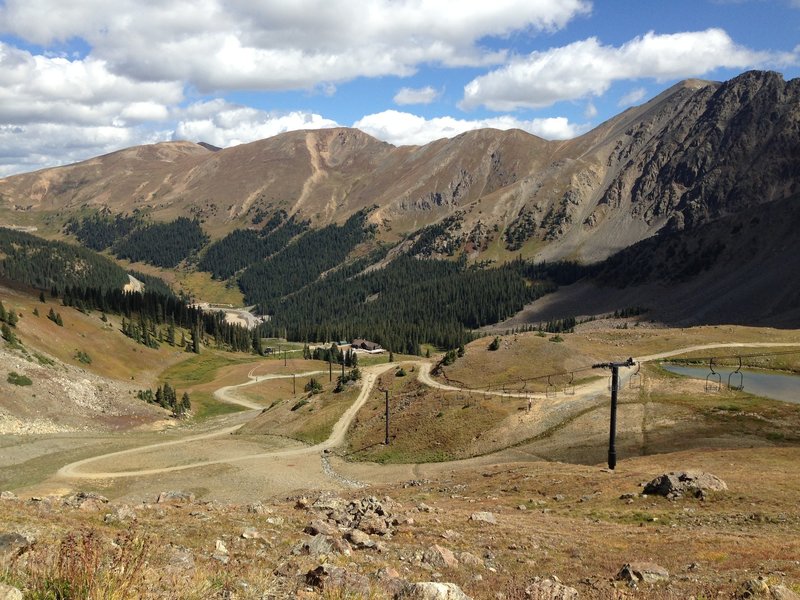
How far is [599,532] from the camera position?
27594 millimetres

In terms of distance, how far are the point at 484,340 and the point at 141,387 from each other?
77102 mm

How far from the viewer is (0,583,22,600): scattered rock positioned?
322 inches

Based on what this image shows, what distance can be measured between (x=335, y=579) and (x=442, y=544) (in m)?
10.7

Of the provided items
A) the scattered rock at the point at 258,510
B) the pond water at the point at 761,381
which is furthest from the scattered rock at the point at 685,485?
the pond water at the point at 761,381

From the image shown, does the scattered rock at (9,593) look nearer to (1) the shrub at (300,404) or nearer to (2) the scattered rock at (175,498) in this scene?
(2) the scattered rock at (175,498)

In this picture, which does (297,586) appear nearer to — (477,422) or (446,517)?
(446,517)

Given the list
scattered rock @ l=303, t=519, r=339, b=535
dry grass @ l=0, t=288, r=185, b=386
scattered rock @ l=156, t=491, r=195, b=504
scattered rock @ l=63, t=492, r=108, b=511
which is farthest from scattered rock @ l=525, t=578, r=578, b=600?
dry grass @ l=0, t=288, r=185, b=386

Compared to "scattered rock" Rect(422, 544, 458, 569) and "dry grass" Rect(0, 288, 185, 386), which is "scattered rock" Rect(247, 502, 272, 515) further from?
"dry grass" Rect(0, 288, 185, 386)

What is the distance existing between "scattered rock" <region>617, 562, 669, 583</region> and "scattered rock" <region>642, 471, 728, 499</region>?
17.0 m

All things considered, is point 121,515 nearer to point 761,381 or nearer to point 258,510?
point 258,510

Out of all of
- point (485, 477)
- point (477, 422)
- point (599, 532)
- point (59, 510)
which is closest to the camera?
point (59, 510)

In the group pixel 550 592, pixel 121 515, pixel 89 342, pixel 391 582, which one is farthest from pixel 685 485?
pixel 89 342

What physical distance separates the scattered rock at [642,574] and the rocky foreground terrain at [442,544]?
0.07 meters

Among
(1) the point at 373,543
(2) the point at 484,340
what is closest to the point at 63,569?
(1) the point at 373,543
